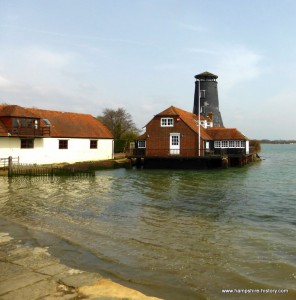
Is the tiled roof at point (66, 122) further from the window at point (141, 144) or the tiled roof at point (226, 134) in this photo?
the tiled roof at point (226, 134)

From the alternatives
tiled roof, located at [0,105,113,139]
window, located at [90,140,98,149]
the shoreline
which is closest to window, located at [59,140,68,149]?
tiled roof, located at [0,105,113,139]

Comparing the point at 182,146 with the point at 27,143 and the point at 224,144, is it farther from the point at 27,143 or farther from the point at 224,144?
the point at 27,143

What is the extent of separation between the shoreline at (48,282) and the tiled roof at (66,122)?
27.9m

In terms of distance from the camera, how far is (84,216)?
584 inches

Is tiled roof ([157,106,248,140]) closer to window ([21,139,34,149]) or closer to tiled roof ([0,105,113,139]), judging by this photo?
tiled roof ([0,105,113,139])

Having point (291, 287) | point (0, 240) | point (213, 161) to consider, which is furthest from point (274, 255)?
point (213, 161)

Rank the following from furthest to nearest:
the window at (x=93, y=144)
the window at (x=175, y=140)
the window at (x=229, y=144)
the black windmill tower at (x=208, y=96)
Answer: the black windmill tower at (x=208, y=96) → the window at (x=229, y=144) → the window at (x=93, y=144) → the window at (x=175, y=140)

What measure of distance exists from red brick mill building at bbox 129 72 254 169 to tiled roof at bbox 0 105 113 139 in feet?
18.3

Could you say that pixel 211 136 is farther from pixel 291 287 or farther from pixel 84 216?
pixel 291 287

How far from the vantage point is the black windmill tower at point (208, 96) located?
202 ft

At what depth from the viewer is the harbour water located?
7902mm

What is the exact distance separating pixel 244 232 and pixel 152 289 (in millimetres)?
5725

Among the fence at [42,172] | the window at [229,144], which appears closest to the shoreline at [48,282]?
the fence at [42,172]

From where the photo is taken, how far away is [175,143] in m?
41.7
